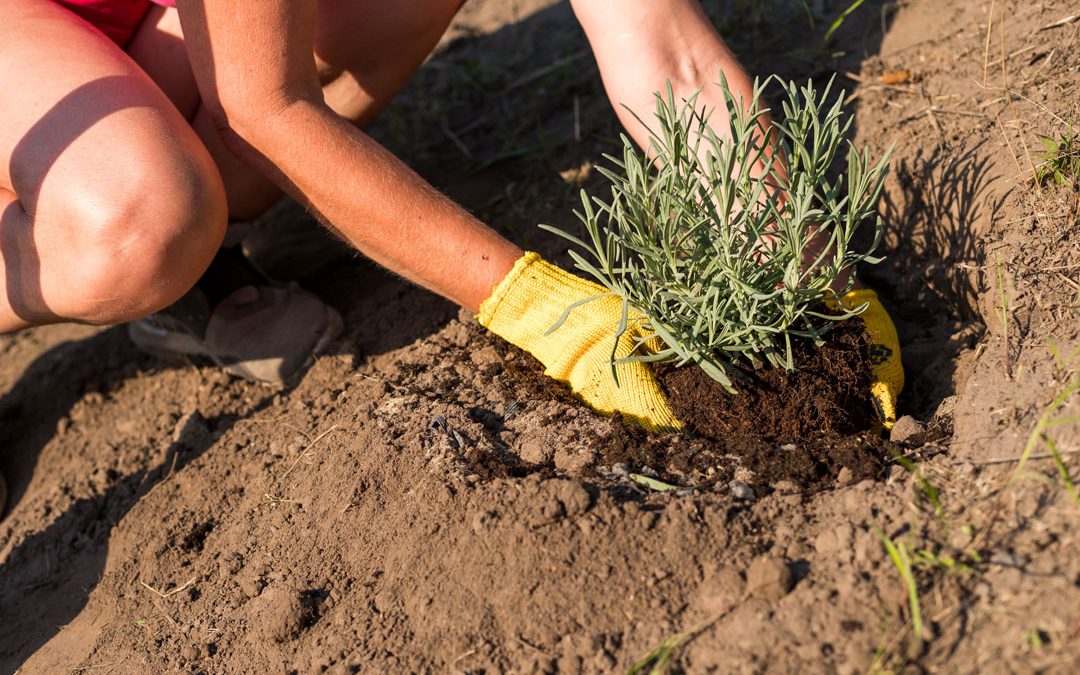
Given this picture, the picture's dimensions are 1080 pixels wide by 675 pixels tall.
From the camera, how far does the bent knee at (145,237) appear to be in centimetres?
182

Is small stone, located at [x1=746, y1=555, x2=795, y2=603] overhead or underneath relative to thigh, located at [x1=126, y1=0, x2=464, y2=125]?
underneath

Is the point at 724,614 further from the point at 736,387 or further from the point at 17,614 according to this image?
the point at 17,614

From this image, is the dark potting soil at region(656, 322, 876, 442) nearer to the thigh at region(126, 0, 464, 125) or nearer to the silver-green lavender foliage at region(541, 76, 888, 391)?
the silver-green lavender foliage at region(541, 76, 888, 391)

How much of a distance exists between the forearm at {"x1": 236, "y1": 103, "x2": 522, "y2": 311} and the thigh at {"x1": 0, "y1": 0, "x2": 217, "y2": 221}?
220 millimetres

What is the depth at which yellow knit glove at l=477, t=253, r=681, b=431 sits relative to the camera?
5.67 feet

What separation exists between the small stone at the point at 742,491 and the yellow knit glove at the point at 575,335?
0.21 m

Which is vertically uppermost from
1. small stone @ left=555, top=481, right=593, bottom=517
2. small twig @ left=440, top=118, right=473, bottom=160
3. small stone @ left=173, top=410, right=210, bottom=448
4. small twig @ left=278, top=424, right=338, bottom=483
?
small stone @ left=555, top=481, right=593, bottom=517

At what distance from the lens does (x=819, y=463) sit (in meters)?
1.59

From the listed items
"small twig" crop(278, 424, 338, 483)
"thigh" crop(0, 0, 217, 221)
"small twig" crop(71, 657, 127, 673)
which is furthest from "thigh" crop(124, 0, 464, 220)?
"small twig" crop(71, 657, 127, 673)

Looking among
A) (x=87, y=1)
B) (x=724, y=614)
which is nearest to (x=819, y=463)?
(x=724, y=614)

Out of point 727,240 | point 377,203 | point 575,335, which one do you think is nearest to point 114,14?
point 377,203

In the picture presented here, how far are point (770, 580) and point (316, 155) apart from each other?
1104 mm

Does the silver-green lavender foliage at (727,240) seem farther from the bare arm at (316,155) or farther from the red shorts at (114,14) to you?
the red shorts at (114,14)

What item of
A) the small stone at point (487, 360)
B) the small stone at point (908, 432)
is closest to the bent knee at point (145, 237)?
the small stone at point (487, 360)
